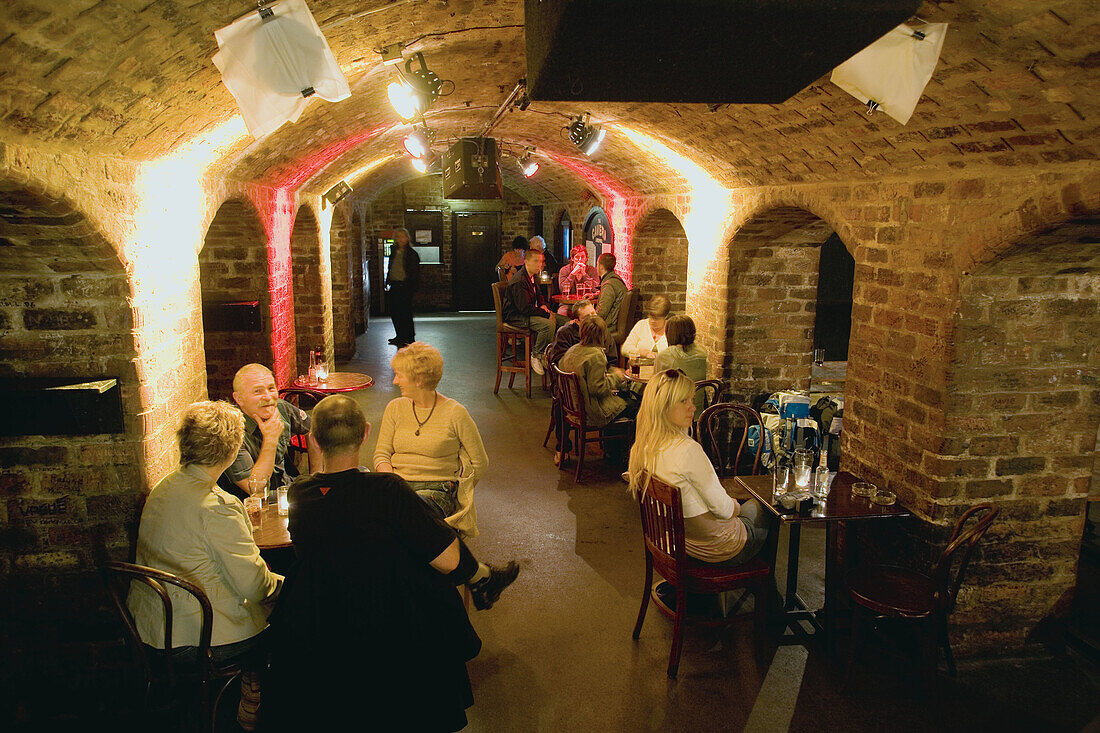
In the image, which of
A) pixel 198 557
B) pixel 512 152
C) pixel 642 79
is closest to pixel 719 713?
pixel 198 557

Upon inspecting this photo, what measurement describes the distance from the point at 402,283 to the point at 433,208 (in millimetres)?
4827

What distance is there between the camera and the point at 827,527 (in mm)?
3711

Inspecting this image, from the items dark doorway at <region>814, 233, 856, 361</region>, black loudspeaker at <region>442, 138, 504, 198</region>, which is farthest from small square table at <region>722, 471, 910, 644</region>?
dark doorway at <region>814, 233, 856, 361</region>

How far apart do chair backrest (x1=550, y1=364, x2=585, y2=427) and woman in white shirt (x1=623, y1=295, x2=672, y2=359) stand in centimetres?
87

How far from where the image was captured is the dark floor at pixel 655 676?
3.16 meters

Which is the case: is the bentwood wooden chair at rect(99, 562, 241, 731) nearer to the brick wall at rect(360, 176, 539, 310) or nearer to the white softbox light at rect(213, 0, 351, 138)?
the white softbox light at rect(213, 0, 351, 138)

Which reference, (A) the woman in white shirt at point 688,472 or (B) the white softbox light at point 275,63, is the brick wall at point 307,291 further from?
→ (B) the white softbox light at point 275,63

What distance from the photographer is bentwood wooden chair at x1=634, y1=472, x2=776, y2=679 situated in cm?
332

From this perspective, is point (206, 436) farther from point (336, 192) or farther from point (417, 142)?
point (336, 192)

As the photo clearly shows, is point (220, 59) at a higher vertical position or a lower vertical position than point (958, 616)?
higher

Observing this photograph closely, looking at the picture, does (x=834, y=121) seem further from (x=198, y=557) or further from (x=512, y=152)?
(x=512, y=152)

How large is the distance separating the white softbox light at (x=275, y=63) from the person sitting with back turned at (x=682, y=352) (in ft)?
12.2

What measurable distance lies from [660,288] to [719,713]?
6.08 metres

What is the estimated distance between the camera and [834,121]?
3432 millimetres
